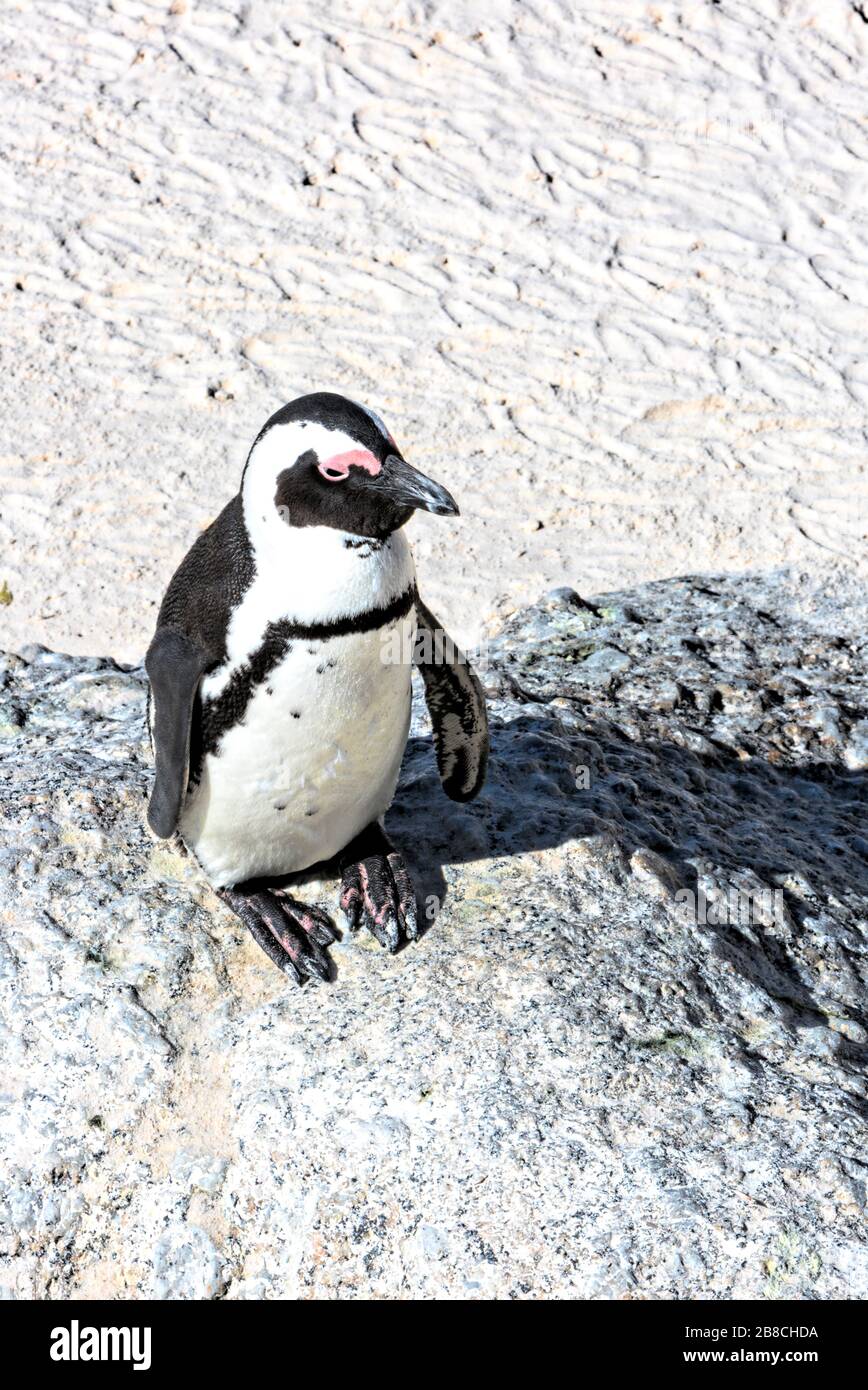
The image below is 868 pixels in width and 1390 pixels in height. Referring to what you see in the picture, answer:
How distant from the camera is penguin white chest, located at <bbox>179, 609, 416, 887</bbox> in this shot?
2.62 m

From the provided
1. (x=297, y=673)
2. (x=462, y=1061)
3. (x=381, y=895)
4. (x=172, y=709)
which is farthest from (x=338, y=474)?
(x=462, y=1061)

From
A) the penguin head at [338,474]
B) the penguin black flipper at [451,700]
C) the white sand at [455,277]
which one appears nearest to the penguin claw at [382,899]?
the penguin black flipper at [451,700]

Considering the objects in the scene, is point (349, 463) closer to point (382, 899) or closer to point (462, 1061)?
point (382, 899)

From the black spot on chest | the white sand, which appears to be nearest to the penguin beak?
the black spot on chest

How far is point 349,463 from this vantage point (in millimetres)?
2465

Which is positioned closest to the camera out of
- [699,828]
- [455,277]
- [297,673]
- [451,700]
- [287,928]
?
[297,673]

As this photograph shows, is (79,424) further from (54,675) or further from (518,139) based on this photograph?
(518,139)

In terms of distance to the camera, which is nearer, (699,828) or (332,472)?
(332,472)

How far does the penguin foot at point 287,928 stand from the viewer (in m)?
2.86

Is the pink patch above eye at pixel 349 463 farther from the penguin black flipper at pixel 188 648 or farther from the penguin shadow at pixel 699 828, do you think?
the penguin shadow at pixel 699 828

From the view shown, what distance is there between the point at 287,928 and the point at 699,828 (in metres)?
1.07

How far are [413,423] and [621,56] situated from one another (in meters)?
2.85

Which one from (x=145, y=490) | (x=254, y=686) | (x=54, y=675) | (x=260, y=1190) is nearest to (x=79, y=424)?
(x=145, y=490)

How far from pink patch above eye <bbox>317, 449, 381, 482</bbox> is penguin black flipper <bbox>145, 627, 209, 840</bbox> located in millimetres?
422
